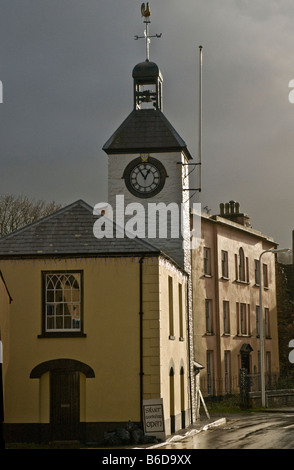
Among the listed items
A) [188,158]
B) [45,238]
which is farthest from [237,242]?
[45,238]

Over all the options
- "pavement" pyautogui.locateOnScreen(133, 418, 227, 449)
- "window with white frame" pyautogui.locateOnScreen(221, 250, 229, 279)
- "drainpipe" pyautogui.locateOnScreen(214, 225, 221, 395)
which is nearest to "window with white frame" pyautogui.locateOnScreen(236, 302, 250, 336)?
"window with white frame" pyautogui.locateOnScreen(221, 250, 229, 279)

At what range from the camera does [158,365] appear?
26.7 m

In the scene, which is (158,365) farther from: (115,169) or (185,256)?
(115,169)

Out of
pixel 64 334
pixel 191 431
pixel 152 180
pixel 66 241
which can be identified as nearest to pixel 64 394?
pixel 64 334

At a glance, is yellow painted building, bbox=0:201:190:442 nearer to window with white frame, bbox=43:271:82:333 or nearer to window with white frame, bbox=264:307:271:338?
window with white frame, bbox=43:271:82:333

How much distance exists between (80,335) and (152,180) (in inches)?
398

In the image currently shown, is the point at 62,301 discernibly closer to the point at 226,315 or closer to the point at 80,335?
the point at 80,335

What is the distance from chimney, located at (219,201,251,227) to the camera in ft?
173

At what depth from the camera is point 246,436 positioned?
2702 centimetres

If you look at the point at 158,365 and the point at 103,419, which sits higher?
the point at 158,365

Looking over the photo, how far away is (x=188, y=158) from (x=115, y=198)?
390cm
